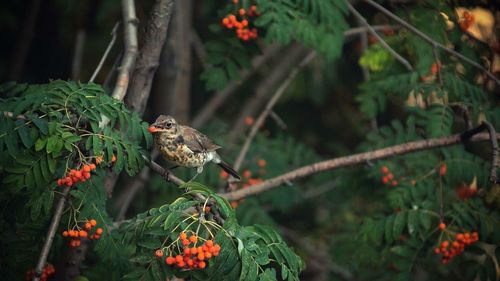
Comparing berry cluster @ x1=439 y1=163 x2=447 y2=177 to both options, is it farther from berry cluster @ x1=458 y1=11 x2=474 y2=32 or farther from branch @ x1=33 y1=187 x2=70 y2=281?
branch @ x1=33 y1=187 x2=70 y2=281

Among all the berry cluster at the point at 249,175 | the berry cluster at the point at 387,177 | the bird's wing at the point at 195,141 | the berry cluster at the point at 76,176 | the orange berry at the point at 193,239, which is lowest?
the berry cluster at the point at 249,175

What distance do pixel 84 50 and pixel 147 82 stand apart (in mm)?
4499


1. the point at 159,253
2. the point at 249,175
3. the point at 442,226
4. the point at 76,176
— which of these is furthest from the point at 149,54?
the point at 442,226

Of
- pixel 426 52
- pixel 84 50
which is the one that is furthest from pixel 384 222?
pixel 84 50

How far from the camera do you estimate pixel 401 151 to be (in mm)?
5742

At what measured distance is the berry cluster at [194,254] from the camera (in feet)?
12.2

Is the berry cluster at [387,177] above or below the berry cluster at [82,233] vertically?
below

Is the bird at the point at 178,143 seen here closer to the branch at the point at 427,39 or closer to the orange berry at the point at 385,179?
the orange berry at the point at 385,179

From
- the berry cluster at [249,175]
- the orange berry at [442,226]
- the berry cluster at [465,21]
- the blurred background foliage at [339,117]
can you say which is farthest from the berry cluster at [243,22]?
the orange berry at [442,226]

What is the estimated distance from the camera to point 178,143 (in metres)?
5.49

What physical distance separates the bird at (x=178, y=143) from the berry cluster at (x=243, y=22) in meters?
0.98

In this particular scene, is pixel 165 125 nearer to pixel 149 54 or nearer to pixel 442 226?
pixel 149 54

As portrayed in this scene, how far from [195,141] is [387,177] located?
1.93 metres

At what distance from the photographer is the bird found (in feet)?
17.5
